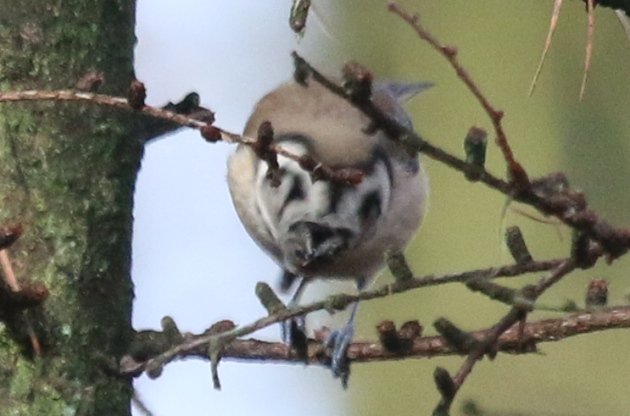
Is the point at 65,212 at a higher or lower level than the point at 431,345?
higher

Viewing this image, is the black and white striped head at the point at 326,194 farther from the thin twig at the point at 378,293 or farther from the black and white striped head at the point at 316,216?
the thin twig at the point at 378,293

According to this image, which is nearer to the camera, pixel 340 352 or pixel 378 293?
pixel 378 293

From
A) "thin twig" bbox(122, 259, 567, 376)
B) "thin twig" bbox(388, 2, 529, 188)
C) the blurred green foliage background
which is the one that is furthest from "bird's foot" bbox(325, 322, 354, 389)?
the blurred green foliage background

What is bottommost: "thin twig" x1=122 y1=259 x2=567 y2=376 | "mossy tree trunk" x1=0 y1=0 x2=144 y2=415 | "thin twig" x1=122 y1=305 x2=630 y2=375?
"thin twig" x1=122 y1=259 x2=567 y2=376

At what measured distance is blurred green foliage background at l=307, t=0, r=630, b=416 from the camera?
13.5 ft

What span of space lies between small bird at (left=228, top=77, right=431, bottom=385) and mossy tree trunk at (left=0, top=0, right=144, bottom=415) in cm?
19

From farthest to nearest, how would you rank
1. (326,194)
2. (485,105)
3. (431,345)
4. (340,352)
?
(326,194), (340,352), (431,345), (485,105)

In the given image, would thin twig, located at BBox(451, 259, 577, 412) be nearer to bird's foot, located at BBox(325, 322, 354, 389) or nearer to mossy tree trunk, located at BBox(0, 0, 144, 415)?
bird's foot, located at BBox(325, 322, 354, 389)

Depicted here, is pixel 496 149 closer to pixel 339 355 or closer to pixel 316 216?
pixel 316 216

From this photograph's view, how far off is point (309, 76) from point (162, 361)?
33 centimetres

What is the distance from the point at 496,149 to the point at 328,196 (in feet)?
8.97

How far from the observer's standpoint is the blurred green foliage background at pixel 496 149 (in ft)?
13.5

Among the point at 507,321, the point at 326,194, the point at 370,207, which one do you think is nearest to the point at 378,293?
the point at 507,321

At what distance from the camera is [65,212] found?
137cm
